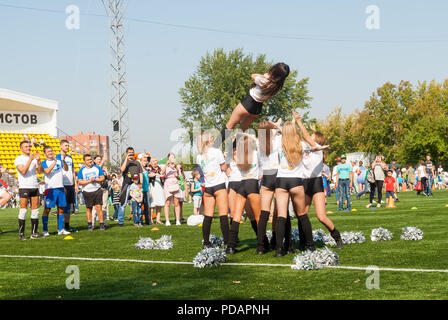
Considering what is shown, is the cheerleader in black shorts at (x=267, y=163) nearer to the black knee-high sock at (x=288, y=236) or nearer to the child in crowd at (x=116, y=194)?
the black knee-high sock at (x=288, y=236)

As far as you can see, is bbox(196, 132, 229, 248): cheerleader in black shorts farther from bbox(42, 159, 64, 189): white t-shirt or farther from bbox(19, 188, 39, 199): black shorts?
bbox(42, 159, 64, 189): white t-shirt

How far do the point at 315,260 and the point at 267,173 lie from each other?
196 centimetres

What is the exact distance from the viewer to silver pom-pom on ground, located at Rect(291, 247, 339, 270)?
666 centimetres

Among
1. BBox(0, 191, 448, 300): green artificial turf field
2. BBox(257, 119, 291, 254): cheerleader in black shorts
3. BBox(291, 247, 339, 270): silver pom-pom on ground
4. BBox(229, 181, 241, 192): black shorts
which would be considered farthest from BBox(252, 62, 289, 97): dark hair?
BBox(291, 247, 339, 270): silver pom-pom on ground

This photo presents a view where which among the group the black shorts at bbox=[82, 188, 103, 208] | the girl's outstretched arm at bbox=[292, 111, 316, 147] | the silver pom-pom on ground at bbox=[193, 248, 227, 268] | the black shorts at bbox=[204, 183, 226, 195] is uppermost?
the girl's outstretched arm at bbox=[292, 111, 316, 147]

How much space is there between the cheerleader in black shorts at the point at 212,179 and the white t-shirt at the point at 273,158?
25.3 inches

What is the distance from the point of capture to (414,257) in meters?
7.47

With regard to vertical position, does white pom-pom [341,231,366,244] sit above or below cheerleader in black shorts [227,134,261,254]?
below

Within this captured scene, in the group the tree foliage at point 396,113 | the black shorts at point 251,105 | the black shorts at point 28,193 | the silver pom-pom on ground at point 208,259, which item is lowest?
the silver pom-pom on ground at point 208,259

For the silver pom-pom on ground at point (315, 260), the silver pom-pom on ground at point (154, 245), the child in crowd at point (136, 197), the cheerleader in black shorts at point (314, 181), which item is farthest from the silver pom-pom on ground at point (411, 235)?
the child in crowd at point (136, 197)

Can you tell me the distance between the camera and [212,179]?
27.8ft

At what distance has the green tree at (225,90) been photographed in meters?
56.9

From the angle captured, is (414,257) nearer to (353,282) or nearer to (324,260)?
(324,260)

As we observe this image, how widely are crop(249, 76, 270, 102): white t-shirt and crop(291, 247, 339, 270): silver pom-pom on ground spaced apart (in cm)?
282
